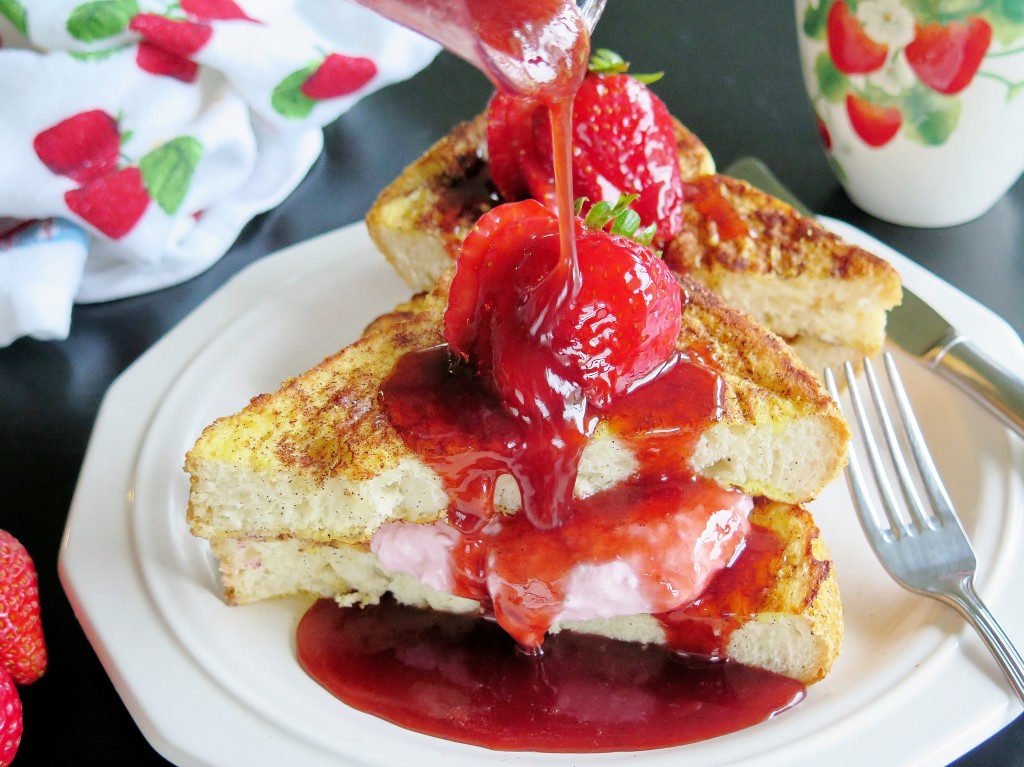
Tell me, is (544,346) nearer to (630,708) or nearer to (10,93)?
(630,708)

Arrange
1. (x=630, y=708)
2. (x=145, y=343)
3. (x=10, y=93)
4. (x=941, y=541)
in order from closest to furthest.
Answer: (x=630, y=708), (x=941, y=541), (x=10, y=93), (x=145, y=343)

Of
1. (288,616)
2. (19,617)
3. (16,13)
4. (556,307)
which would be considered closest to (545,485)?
(556,307)

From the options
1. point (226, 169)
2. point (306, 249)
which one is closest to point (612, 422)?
point (306, 249)

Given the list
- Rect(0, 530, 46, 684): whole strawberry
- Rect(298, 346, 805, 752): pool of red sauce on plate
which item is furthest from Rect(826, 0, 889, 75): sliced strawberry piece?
Rect(0, 530, 46, 684): whole strawberry

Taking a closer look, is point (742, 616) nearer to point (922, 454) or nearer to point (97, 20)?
point (922, 454)

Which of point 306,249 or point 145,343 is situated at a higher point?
point 306,249
